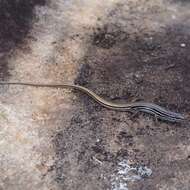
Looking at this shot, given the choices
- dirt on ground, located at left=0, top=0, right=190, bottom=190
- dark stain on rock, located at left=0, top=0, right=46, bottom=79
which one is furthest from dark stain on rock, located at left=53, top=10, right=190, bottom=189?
dark stain on rock, located at left=0, top=0, right=46, bottom=79

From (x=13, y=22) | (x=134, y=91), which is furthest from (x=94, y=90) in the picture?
(x=13, y=22)

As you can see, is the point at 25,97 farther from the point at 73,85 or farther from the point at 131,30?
the point at 131,30

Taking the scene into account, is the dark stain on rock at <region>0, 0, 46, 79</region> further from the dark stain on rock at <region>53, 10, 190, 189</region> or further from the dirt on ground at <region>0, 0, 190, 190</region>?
the dark stain on rock at <region>53, 10, 190, 189</region>

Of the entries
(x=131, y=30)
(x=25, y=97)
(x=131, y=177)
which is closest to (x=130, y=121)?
(x=131, y=177)

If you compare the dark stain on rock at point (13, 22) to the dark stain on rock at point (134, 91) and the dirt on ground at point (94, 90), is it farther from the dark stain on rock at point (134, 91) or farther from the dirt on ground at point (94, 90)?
the dark stain on rock at point (134, 91)

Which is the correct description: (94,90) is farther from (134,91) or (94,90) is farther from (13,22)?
(13,22)

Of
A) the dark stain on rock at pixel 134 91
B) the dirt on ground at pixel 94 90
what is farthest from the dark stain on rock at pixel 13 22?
the dark stain on rock at pixel 134 91
